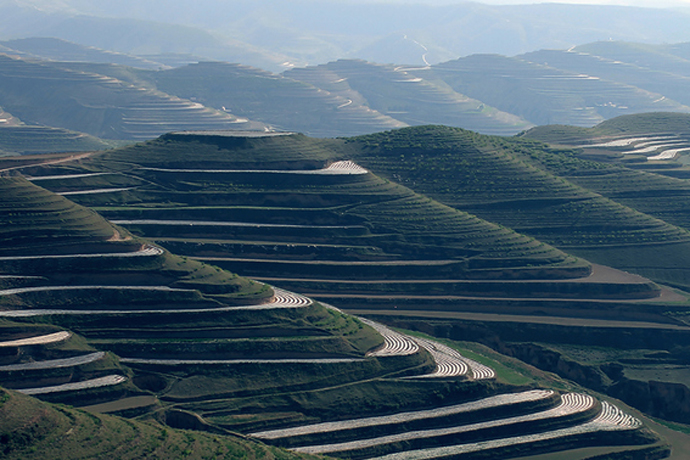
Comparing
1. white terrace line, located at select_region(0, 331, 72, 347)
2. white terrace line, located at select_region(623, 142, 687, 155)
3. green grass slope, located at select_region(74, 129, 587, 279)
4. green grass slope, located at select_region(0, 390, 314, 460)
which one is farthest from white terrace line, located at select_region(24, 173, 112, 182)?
white terrace line, located at select_region(623, 142, 687, 155)

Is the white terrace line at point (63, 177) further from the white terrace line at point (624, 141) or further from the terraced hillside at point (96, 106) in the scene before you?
the terraced hillside at point (96, 106)

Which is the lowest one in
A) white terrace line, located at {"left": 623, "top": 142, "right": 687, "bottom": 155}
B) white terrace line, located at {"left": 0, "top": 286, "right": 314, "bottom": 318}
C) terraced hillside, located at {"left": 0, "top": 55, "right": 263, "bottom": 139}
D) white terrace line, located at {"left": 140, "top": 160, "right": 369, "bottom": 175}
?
white terrace line, located at {"left": 0, "top": 286, "right": 314, "bottom": 318}

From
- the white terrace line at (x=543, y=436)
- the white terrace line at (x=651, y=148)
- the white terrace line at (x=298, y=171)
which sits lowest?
the white terrace line at (x=543, y=436)

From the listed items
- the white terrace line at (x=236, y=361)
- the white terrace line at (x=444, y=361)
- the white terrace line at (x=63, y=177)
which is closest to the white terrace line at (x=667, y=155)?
the white terrace line at (x=444, y=361)

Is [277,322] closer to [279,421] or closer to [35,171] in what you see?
[279,421]

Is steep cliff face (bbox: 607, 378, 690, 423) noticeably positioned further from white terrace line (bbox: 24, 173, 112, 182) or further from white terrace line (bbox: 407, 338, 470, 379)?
white terrace line (bbox: 24, 173, 112, 182)

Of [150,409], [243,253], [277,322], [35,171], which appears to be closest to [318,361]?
[277,322]
